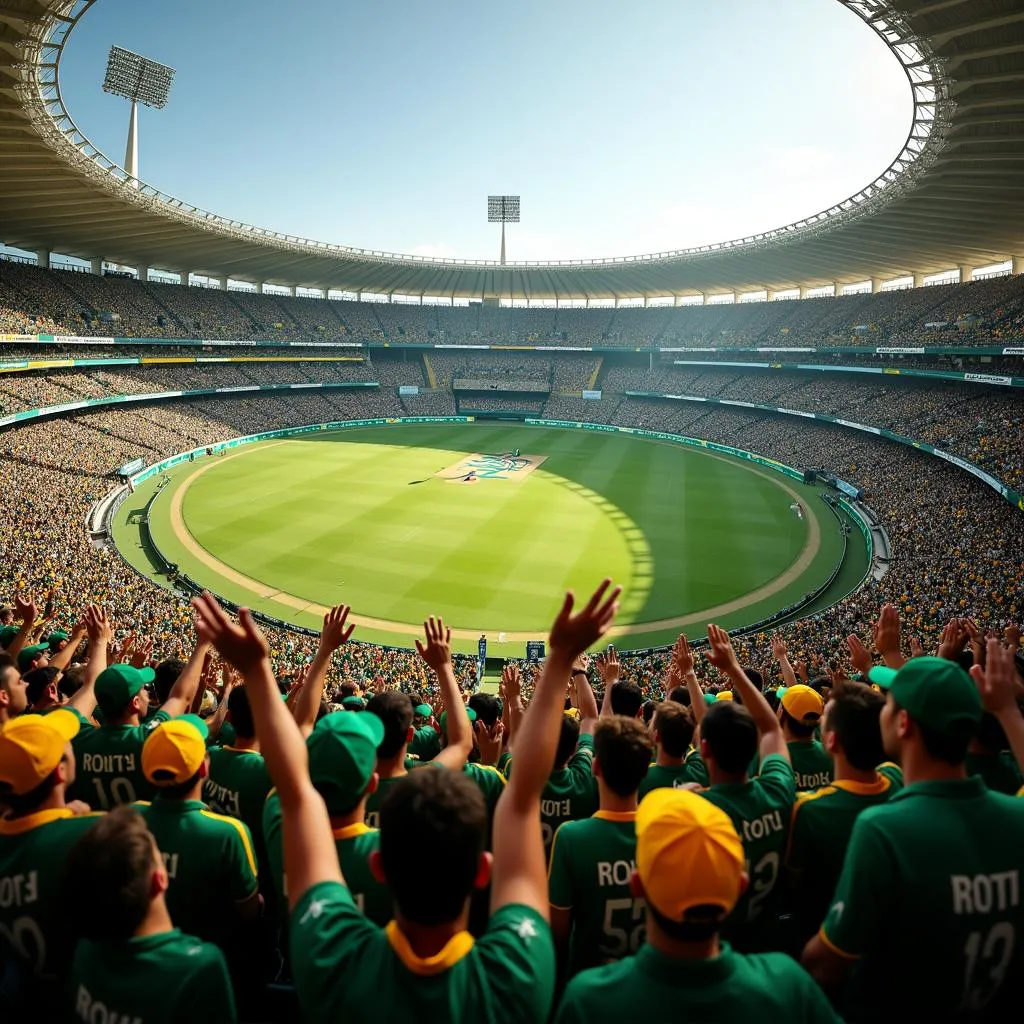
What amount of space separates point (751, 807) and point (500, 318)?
96788mm

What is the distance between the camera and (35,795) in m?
3.35

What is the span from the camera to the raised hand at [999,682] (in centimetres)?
404

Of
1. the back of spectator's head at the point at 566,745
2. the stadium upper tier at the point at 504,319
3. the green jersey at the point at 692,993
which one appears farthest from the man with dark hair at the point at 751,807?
the stadium upper tier at the point at 504,319

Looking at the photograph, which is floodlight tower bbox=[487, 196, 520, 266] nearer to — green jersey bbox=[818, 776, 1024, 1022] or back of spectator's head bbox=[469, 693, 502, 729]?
back of spectator's head bbox=[469, 693, 502, 729]

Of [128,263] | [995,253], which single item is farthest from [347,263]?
[995,253]

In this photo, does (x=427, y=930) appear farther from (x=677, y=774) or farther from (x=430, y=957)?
(x=677, y=774)

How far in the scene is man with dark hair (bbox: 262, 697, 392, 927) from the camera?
2961 millimetres

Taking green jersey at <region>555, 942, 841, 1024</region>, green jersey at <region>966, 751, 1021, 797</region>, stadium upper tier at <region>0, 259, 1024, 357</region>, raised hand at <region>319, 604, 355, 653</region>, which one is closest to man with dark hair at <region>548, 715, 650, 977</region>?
green jersey at <region>555, 942, 841, 1024</region>

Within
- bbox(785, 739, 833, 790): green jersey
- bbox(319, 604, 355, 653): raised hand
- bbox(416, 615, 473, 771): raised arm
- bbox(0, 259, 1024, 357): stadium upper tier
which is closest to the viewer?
bbox(416, 615, 473, 771): raised arm

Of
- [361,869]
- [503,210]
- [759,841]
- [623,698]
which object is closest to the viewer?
[361,869]

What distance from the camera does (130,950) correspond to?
7.97 ft

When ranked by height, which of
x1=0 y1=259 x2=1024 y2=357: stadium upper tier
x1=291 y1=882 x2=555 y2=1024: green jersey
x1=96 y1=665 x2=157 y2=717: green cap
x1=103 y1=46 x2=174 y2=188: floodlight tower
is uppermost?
x1=103 y1=46 x2=174 y2=188: floodlight tower

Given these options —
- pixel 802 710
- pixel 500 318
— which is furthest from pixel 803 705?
pixel 500 318

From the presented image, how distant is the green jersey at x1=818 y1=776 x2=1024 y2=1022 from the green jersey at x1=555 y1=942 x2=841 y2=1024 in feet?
2.85
